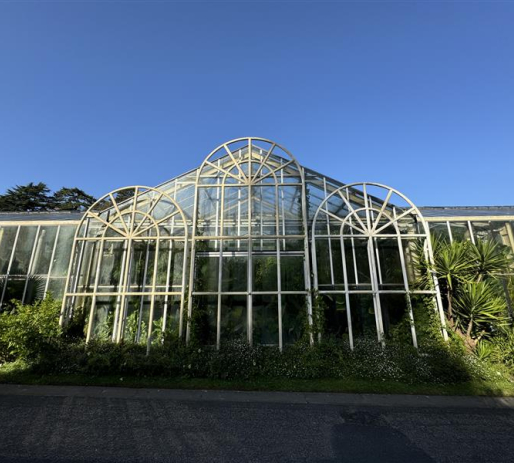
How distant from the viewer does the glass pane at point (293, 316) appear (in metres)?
8.96

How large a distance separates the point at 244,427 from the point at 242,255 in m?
5.55

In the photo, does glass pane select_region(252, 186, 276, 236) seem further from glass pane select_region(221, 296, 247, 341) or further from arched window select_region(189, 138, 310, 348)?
glass pane select_region(221, 296, 247, 341)

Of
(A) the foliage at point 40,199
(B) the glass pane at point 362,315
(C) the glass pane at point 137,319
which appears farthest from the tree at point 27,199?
(B) the glass pane at point 362,315

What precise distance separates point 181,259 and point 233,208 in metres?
2.69

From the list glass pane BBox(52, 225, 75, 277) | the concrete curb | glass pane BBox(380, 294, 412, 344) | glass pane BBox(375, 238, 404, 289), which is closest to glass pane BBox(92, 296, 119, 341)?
glass pane BBox(52, 225, 75, 277)

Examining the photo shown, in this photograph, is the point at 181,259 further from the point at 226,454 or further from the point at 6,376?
the point at 226,454

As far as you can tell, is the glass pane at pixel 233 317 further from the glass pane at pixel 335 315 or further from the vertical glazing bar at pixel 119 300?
the vertical glazing bar at pixel 119 300

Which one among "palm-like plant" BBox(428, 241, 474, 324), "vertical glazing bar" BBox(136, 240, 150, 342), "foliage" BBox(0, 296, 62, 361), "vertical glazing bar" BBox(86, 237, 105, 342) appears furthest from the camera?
"vertical glazing bar" BBox(136, 240, 150, 342)

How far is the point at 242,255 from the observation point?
390 inches

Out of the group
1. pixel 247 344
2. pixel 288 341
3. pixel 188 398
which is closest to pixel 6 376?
pixel 188 398

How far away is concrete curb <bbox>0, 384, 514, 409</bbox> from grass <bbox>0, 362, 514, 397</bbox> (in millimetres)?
171

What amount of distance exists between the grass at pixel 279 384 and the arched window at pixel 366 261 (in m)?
1.79

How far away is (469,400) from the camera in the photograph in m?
6.36

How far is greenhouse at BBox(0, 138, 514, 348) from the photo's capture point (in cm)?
915
